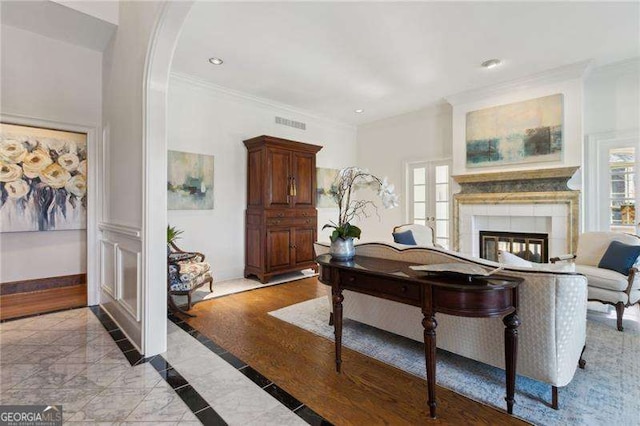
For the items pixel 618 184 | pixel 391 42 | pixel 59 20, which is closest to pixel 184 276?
pixel 59 20

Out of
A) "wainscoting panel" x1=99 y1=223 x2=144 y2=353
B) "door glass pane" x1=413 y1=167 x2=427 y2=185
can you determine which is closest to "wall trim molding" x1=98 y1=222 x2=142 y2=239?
"wainscoting panel" x1=99 y1=223 x2=144 y2=353

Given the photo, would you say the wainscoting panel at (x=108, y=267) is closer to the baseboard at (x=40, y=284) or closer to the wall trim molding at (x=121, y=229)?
the wall trim molding at (x=121, y=229)

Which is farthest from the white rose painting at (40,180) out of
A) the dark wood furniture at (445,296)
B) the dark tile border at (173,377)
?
the dark wood furniture at (445,296)

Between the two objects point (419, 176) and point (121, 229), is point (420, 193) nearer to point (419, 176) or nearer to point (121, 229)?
point (419, 176)

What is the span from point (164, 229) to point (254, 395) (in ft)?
4.92

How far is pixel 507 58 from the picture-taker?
3.98 metres

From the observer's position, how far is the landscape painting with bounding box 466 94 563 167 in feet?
14.5

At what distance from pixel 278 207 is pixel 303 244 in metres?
0.83

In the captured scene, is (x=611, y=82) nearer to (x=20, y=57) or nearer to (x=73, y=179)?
(x=20, y=57)

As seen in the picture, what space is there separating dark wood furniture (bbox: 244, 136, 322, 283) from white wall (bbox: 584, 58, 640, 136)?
4.17 m

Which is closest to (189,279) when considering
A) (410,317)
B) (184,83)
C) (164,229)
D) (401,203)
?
(164,229)

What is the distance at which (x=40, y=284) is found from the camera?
4.26 m

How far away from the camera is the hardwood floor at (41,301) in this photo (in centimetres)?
344

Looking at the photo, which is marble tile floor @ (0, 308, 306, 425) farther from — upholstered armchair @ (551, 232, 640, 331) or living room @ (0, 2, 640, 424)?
upholstered armchair @ (551, 232, 640, 331)
